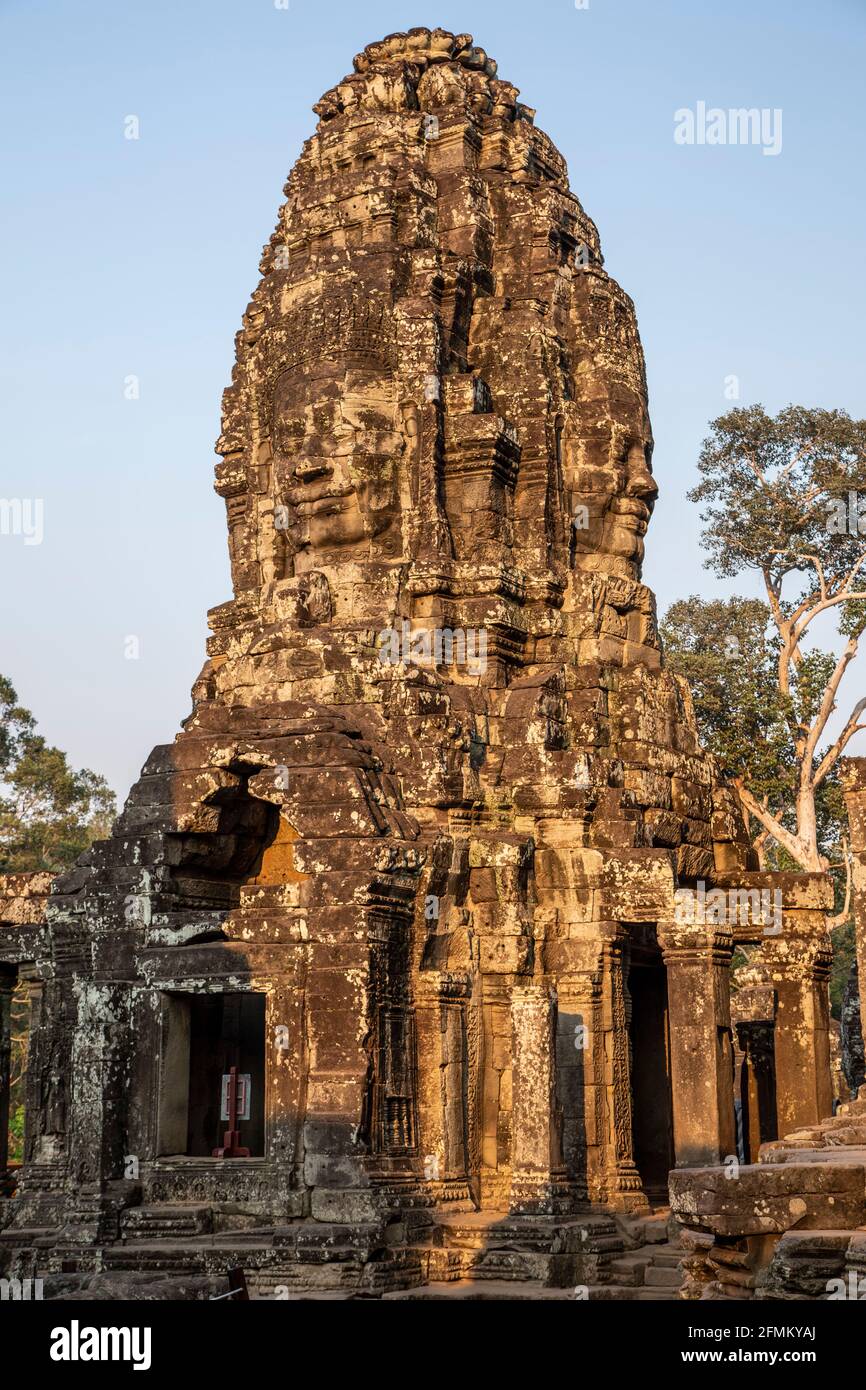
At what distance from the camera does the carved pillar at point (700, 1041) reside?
1483 centimetres

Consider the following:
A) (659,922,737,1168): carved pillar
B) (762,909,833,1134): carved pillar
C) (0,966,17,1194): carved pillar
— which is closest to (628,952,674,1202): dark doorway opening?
(762,909,833,1134): carved pillar

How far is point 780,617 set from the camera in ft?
93.9

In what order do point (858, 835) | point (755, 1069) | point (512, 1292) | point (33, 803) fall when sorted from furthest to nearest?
point (33, 803)
point (755, 1069)
point (512, 1292)
point (858, 835)

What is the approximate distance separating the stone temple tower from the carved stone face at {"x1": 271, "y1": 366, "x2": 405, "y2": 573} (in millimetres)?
39

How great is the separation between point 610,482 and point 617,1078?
21.9 ft

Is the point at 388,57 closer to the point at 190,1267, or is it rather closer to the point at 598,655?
the point at 598,655

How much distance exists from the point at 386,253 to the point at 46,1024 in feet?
29.9

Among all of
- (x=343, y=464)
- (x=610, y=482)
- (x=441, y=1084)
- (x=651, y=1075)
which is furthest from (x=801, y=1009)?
(x=343, y=464)

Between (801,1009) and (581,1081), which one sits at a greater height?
(801,1009)

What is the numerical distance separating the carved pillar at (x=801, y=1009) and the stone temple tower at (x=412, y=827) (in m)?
0.04

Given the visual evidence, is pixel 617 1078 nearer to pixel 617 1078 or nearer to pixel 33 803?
pixel 617 1078

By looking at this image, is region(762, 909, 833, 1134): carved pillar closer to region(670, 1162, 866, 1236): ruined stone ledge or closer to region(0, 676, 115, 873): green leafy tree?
region(670, 1162, 866, 1236): ruined stone ledge

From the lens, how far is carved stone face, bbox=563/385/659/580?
62.2 feet

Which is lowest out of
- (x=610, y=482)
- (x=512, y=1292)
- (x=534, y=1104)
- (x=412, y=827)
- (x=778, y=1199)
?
(x=512, y=1292)
